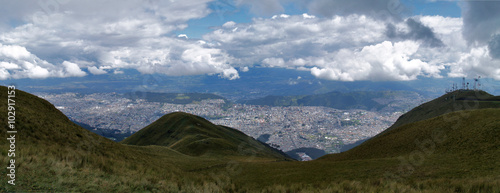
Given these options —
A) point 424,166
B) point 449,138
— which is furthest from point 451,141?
point 424,166

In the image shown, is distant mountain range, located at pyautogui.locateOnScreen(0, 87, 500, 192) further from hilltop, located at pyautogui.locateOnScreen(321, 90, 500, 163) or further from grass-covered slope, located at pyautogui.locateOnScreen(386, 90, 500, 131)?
grass-covered slope, located at pyautogui.locateOnScreen(386, 90, 500, 131)

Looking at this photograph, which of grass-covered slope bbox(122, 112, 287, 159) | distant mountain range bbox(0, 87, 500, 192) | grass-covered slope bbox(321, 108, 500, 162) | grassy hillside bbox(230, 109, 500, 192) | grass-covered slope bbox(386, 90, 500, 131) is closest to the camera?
distant mountain range bbox(0, 87, 500, 192)

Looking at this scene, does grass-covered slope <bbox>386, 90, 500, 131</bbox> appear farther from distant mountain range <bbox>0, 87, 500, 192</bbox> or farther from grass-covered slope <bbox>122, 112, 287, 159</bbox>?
distant mountain range <bbox>0, 87, 500, 192</bbox>

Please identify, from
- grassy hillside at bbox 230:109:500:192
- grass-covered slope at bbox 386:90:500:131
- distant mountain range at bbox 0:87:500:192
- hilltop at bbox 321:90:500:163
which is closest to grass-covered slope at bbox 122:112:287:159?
hilltop at bbox 321:90:500:163

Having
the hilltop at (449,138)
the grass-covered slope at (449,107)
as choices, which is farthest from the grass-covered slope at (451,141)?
the grass-covered slope at (449,107)

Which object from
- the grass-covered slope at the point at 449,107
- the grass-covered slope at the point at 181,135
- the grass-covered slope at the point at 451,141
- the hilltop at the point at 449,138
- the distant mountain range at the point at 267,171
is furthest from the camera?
the grass-covered slope at the point at 449,107

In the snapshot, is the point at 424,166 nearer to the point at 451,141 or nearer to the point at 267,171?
the point at 451,141

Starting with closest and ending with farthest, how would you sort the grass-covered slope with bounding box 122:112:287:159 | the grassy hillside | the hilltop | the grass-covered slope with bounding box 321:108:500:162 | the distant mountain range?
the distant mountain range < the grassy hillside < the grass-covered slope with bounding box 321:108:500:162 < the hilltop < the grass-covered slope with bounding box 122:112:287:159

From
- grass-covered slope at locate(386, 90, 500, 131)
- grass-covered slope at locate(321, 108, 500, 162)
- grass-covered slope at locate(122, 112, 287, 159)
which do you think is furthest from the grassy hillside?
grass-covered slope at locate(386, 90, 500, 131)

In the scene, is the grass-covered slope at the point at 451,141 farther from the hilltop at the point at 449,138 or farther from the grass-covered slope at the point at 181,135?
the grass-covered slope at the point at 181,135

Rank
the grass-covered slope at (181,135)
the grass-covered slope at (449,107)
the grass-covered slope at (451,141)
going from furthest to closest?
the grass-covered slope at (449,107), the grass-covered slope at (181,135), the grass-covered slope at (451,141)

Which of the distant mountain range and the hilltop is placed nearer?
the distant mountain range

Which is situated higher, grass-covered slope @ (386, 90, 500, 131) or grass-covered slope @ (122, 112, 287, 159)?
grass-covered slope @ (386, 90, 500, 131)
